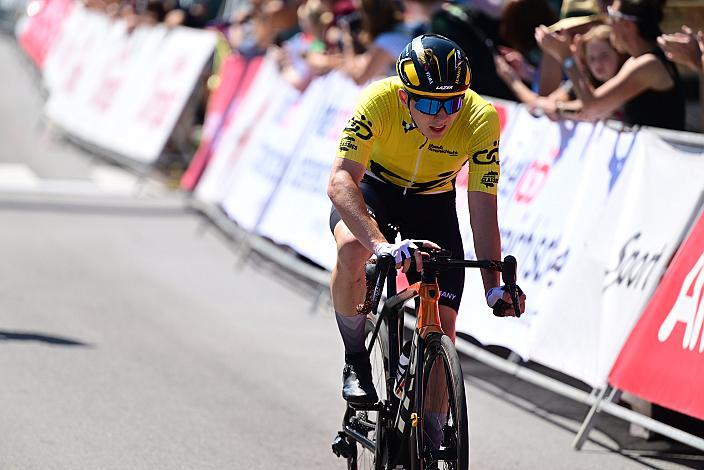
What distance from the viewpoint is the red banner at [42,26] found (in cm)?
2401

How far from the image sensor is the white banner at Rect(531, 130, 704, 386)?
7012 millimetres

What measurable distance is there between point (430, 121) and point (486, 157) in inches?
13.7

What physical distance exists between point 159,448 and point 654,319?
2657mm

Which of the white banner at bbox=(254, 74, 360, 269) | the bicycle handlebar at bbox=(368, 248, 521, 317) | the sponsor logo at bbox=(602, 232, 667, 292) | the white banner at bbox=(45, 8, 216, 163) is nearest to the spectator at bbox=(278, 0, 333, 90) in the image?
A: the white banner at bbox=(254, 74, 360, 269)

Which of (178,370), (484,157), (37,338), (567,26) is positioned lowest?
(37,338)

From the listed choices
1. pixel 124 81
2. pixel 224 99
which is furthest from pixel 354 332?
pixel 124 81

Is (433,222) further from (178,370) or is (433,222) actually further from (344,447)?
(178,370)

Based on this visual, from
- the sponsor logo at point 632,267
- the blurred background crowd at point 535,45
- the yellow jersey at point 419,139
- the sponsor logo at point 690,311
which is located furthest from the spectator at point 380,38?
the yellow jersey at point 419,139

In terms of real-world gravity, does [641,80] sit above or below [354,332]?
above

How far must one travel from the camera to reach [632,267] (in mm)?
7168

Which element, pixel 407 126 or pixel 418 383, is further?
pixel 407 126

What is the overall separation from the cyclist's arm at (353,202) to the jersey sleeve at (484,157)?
476 mm

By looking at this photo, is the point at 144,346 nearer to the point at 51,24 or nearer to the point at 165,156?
the point at 165,156

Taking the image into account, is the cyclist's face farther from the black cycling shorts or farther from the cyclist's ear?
the black cycling shorts
